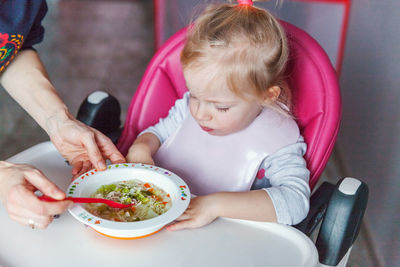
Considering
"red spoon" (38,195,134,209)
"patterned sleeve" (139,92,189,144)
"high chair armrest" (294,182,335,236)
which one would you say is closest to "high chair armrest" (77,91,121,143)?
"patterned sleeve" (139,92,189,144)

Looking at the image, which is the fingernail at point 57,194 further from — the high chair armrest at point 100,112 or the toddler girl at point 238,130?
the high chair armrest at point 100,112

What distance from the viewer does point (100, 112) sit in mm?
1361

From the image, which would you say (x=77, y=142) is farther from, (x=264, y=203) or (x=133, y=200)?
(x=264, y=203)

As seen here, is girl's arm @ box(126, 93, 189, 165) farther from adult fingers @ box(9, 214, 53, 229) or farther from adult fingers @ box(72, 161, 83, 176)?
adult fingers @ box(9, 214, 53, 229)

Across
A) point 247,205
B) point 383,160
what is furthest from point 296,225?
point 383,160

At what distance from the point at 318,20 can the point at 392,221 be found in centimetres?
115

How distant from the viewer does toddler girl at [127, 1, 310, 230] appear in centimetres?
101


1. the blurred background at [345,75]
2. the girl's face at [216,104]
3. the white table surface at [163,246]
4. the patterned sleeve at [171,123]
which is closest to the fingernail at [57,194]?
the white table surface at [163,246]

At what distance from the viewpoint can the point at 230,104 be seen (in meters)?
1.08

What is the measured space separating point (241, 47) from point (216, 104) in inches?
5.6

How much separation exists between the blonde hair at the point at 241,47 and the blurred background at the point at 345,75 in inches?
6.2

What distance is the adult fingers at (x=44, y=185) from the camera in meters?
0.83

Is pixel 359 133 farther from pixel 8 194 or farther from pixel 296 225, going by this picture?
pixel 8 194

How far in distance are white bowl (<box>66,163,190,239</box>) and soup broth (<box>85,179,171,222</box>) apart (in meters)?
0.01
